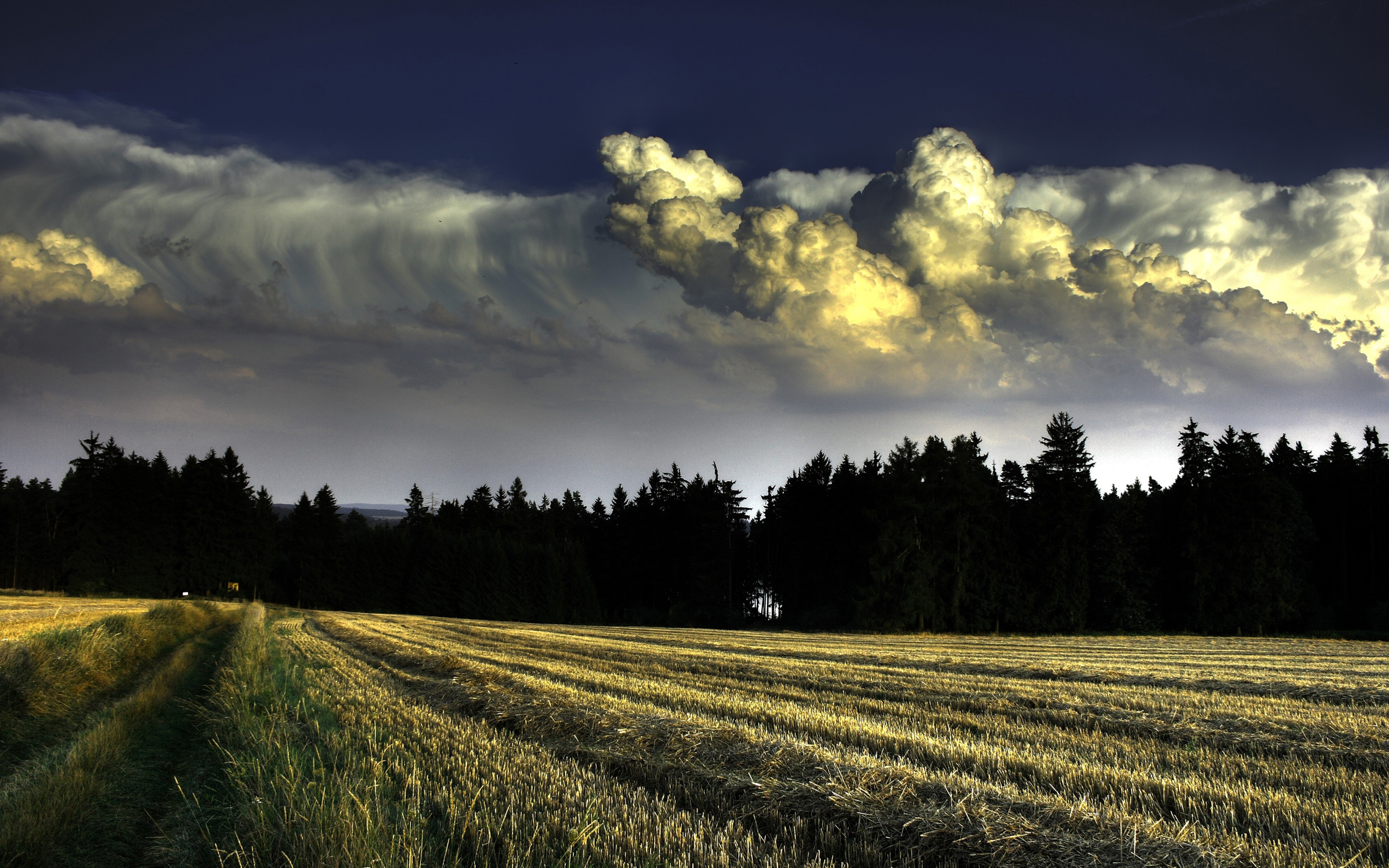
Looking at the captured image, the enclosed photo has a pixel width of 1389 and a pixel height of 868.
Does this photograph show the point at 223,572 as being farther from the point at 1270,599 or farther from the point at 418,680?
the point at 1270,599

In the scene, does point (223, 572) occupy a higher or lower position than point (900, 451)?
lower

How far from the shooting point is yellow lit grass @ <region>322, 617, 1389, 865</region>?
16.0 ft

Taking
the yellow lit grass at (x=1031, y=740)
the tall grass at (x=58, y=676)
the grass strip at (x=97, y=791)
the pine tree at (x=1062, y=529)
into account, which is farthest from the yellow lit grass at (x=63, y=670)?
the pine tree at (x=1062, y=529)

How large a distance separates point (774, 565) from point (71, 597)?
63.9 meters

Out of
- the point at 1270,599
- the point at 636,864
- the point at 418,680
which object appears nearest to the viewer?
the point at 636,864

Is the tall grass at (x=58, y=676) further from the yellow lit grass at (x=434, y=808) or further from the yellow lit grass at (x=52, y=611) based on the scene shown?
the yellow lit grass at (x=434, y=808)

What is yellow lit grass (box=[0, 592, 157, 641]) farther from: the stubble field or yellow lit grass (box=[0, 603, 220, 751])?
the stubble field

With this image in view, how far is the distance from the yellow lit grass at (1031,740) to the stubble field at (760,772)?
1.6 inches

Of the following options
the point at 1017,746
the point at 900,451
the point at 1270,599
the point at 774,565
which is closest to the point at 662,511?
the point at 774,565

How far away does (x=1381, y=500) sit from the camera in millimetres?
53406

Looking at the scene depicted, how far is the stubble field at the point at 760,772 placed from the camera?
4551 mm

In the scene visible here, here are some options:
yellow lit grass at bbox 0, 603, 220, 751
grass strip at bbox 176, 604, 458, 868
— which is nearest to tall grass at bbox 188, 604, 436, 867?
grass strip at bbox 176, 604, 458, 868

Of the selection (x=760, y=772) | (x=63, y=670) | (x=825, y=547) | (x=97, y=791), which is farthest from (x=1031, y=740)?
(x=825, y=547)

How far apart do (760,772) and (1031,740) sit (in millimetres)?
4093
